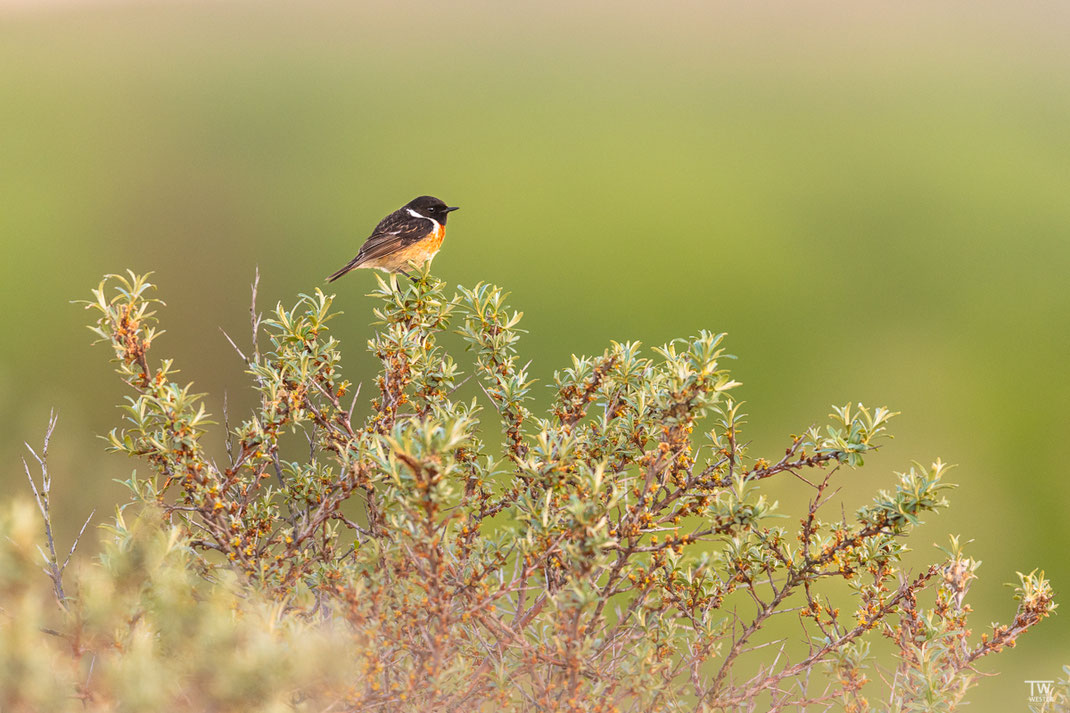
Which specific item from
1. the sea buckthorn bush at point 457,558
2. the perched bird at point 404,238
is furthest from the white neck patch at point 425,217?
the sea buckthorn bush at point 457,558

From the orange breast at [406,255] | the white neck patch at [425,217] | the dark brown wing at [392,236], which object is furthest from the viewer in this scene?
the white neck patch at [425,217]

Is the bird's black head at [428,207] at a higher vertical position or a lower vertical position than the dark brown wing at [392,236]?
higher

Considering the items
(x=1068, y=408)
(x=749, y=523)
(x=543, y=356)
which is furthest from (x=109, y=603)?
(x=1068, y=408)

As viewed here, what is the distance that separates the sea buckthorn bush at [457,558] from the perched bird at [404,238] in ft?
10.6

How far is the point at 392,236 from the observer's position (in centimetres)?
812

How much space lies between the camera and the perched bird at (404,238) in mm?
7895

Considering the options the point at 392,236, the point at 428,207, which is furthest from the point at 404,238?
the point at 428,207

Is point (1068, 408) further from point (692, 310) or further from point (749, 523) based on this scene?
point (749, 523)

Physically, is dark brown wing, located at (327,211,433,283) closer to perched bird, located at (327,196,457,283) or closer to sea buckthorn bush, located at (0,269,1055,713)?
perched bird, located at (327,196,457,283)

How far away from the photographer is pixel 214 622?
112 inches

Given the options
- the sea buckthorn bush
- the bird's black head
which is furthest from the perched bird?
the sea buckthorn bush

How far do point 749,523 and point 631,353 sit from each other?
42.1 inches

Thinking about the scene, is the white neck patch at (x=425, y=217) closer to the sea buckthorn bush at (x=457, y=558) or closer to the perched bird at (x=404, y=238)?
the perched bird at (x=404, y=238)

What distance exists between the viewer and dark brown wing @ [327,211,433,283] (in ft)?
25.8
